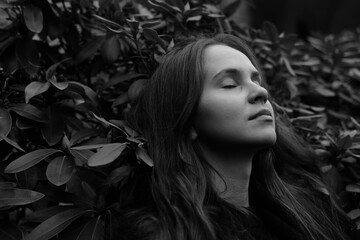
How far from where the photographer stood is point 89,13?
2.44 m

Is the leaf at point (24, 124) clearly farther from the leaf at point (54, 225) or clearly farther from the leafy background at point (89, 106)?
the leaf at point (54, 225)

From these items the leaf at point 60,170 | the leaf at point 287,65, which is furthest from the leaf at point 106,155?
the leaf at point 287,65

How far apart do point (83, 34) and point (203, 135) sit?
0.88m

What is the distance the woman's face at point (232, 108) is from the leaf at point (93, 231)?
0.45 m

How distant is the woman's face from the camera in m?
1.76

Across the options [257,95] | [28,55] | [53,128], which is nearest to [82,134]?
[53,128]

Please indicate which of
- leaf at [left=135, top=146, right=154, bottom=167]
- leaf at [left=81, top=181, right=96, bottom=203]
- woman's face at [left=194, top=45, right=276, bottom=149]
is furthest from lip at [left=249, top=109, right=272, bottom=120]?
leaf at [left=81, top=181, right=96, bottom=203]

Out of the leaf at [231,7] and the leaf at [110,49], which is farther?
the leaf at [231,7]

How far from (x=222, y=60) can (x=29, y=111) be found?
27.5 inches

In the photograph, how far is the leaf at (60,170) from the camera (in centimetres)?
165

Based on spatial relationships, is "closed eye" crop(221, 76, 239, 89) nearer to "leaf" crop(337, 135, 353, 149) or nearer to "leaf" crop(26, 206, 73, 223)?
"leaf" crop(337, 135, 353, 149)

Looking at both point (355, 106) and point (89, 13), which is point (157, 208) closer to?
point (89, 13)

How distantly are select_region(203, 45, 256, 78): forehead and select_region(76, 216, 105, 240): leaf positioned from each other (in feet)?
2.02

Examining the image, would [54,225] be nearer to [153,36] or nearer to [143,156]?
[143,156]
